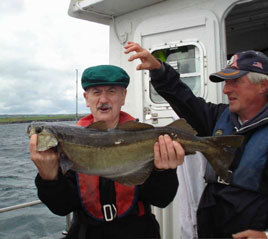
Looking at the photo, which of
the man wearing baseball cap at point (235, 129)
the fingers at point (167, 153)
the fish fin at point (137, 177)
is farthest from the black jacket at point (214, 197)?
the fish fin at point (137, 177)

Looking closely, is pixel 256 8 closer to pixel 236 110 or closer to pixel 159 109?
pixel 159 109

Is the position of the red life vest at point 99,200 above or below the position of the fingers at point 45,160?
below

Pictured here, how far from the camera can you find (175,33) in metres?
5.00

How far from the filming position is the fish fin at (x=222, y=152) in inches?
106

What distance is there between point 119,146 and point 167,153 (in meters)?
0.42

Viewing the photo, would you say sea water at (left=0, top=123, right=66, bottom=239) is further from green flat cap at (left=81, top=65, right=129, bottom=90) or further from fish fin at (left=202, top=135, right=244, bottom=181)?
fish fin at (left=202, top=135, right=244, bottom=181)

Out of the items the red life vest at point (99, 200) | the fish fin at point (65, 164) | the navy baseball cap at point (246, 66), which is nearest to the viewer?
the fish fin at point (65, 164)

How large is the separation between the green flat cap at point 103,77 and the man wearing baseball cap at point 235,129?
0.21 m

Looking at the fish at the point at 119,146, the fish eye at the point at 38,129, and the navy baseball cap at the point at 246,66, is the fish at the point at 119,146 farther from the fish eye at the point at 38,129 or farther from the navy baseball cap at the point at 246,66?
the navy baseball cap at the point at 246,66

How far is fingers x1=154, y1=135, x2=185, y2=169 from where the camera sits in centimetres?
257

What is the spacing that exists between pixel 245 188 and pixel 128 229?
1.16 metres

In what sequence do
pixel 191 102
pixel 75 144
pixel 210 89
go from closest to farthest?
pixel 75 144, pixel 191 102, pixel 210 89

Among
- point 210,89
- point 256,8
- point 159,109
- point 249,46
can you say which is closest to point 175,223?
point 159,109

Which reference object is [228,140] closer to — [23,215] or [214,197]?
[214,197]
